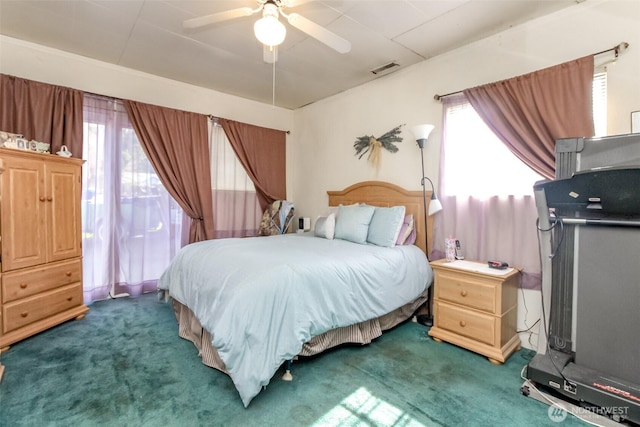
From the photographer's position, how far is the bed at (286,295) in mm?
1714

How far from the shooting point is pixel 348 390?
1.87 m

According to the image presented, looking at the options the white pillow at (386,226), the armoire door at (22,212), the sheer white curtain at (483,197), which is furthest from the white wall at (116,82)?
the sheer white curtain at (483,197)

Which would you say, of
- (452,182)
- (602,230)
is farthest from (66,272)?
(602,230)

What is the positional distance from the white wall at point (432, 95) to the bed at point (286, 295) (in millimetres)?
773

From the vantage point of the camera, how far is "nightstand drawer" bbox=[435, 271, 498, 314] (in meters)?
2.24

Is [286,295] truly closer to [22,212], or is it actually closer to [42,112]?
[22,212]

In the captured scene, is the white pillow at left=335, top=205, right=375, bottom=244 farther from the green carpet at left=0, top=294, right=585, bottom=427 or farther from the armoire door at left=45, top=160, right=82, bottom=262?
the armoire door at left=45, top=160, right=82, bottom=262

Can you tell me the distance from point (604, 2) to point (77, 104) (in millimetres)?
4582

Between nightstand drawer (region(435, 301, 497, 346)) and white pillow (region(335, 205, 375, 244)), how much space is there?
0.94m

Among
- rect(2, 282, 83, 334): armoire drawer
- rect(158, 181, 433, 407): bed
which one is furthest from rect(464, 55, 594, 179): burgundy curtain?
rect(2, 282, 83, 334): armoire drawer

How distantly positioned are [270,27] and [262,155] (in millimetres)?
2838

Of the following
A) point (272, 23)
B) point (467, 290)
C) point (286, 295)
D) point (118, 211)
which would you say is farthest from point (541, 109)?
point (118, 211)

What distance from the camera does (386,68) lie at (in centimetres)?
337

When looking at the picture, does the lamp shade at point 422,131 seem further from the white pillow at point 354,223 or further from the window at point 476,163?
the white pillow at point 354,223
